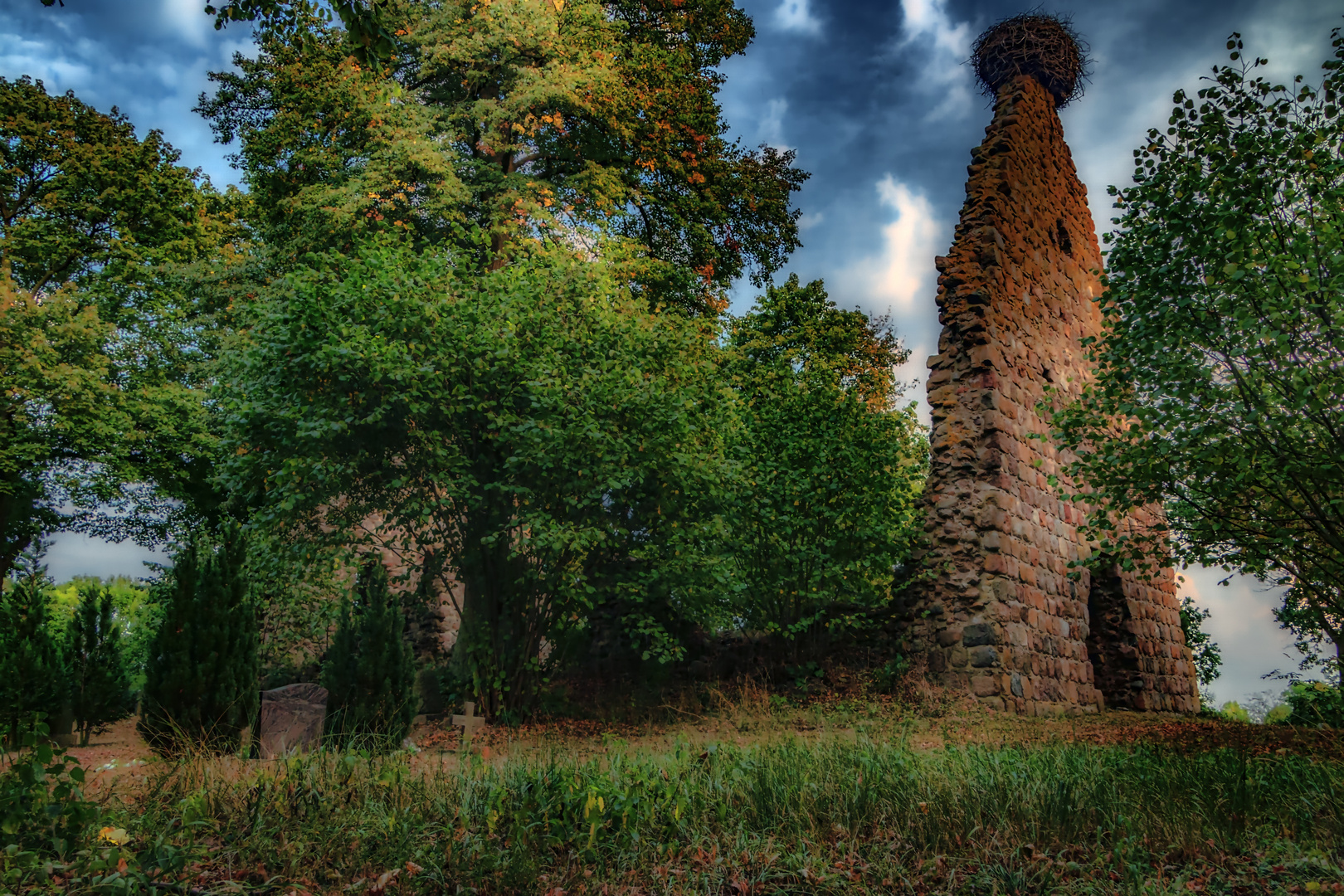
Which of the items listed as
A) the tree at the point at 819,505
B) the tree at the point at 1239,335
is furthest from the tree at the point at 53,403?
the tree at the point at 1239,335

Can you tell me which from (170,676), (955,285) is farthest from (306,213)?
(955,285)

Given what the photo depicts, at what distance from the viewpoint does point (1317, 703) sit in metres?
10.9

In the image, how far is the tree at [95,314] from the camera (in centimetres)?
1786

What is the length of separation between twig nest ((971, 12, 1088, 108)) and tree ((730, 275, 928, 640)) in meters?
5.21

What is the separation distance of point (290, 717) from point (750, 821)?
5441mm

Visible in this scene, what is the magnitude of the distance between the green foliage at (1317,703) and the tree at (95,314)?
18044 mm

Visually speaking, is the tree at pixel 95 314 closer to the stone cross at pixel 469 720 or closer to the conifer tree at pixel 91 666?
the conifer tree at pixel 91 666

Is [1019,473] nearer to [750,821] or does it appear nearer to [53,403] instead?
[750,821]

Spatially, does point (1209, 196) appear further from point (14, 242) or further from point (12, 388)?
point (14, 242)

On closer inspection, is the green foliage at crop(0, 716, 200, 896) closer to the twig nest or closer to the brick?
the brick

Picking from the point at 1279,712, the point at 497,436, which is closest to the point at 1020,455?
the point at 1279,712

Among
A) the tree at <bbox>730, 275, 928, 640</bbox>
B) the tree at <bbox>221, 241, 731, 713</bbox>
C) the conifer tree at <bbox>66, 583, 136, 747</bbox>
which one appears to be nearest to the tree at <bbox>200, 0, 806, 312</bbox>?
the tree at <bbox>221, 241, 731, 713</bbox>

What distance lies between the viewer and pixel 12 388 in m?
17.8

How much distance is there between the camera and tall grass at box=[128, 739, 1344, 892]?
404 centimetres
